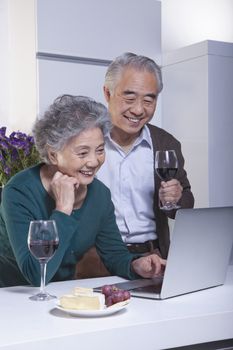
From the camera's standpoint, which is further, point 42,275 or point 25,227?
point 25,227

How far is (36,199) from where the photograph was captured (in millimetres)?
1749

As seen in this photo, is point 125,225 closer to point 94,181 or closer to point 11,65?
point 94,181

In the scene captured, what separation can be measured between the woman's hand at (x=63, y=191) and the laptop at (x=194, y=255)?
10.4 inches

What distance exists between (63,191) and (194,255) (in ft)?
1.42

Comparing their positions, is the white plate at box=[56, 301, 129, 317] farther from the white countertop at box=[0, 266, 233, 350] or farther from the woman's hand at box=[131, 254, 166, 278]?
the woman's hand at box=[131, 254, 166, 278]

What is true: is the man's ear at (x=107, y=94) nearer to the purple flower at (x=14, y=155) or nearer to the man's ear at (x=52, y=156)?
the purple flower at (x=14, y=155)

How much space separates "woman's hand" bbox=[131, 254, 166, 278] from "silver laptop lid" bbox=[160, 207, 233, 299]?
0.17 meters

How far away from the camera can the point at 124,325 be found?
119 centimetres

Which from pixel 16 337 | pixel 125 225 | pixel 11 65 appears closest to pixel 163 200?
pixel 125 225

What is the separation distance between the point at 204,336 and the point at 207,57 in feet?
6.31

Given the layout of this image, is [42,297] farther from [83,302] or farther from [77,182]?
[77,182]

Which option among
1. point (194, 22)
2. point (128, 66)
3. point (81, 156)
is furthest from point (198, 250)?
point (194, 22)

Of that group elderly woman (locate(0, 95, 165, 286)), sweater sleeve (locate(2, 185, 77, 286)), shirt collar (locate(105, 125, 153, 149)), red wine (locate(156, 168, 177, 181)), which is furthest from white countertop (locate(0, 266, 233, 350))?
shirt collar (locate(105, 125, 153, 149))

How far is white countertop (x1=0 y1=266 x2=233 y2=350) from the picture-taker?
1123mm
